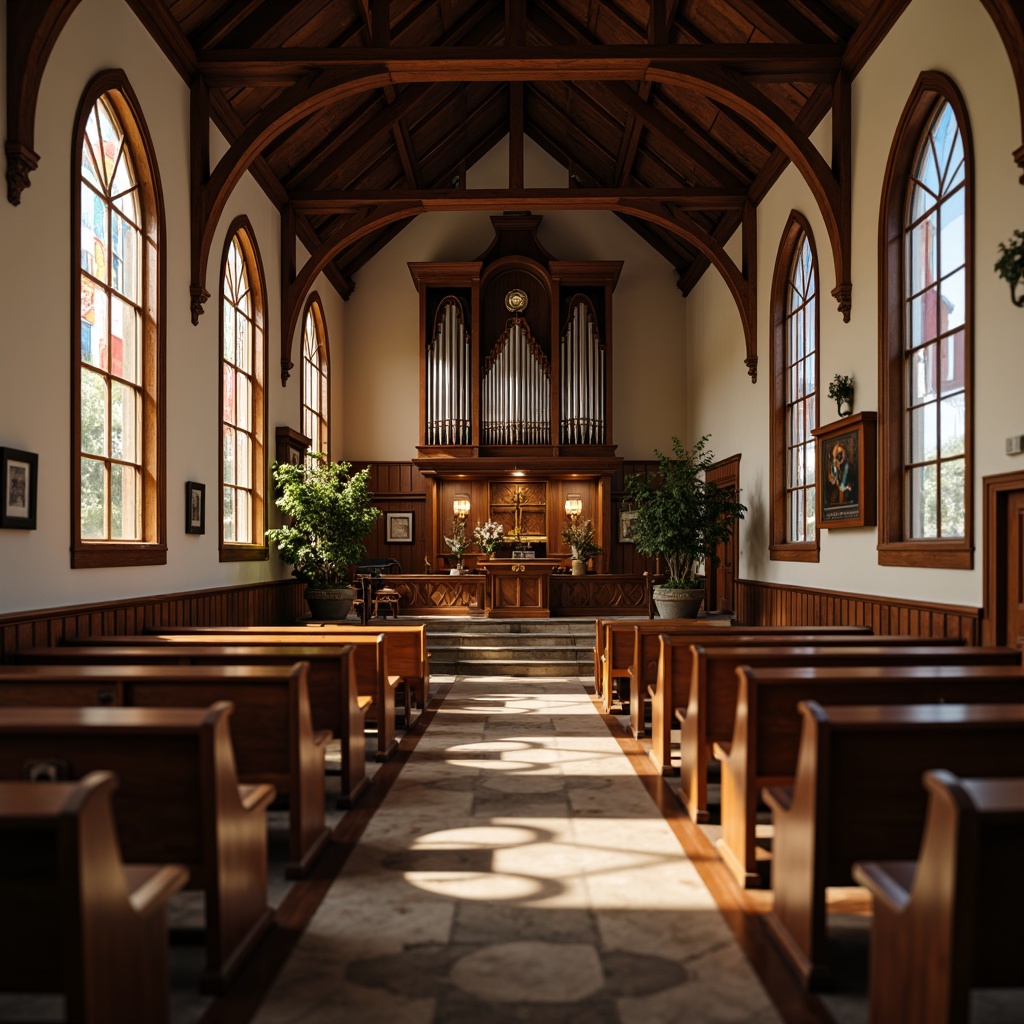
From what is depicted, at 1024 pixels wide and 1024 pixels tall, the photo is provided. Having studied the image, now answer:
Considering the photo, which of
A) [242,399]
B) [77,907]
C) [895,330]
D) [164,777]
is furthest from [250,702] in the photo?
[242,399]

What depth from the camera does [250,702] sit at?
404 centimetres

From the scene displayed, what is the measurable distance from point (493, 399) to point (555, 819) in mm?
10916

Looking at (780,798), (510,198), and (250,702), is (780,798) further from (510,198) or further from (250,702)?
(510,198)

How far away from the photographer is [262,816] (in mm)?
3365

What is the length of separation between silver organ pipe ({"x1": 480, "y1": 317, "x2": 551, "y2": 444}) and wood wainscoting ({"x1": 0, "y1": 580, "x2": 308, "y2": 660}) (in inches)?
170

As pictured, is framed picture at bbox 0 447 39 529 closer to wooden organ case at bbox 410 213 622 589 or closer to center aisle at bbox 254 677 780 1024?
center aisle at bbox 254 677 780 1024

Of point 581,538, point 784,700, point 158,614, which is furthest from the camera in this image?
point 581,538

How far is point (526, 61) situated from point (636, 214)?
396 cm

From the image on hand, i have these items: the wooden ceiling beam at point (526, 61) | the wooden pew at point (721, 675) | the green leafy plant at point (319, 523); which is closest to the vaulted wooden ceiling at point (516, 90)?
the wooden ceiling beam at point (526, 61)

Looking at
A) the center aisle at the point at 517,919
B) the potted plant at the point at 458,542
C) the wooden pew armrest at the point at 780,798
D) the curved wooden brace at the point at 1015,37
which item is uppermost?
the curved wooden brace at the point at 1015,37

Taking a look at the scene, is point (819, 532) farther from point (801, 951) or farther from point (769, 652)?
point (801, 951)

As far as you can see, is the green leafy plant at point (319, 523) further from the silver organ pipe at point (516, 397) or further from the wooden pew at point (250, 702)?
the wooden pew at point (250, 702)

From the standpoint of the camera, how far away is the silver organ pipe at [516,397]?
15133 mm

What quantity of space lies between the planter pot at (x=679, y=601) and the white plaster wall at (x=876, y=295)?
80cm
